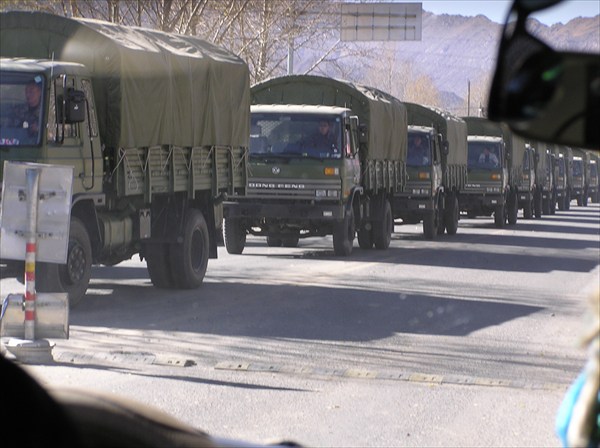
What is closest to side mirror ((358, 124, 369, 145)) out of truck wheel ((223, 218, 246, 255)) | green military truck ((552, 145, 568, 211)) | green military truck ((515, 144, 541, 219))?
truck wheel ((223, 218, 246, 255))

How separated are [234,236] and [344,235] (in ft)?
6.33

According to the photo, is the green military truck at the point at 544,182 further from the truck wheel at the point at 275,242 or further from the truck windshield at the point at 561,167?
the truck wheel at the point at 275,242

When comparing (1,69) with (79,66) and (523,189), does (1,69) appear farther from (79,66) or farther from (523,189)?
(523,189)

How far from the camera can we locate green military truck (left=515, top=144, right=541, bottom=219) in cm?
4199

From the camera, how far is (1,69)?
42.0 ft

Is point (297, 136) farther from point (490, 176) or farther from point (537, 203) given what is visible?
point (537, 203)

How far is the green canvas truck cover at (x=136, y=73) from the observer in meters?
13.8

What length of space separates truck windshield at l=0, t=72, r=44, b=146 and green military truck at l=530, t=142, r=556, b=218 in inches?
1393

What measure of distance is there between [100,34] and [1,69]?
4.67 ft

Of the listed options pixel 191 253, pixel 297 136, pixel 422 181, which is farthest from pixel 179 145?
pixel 422 181

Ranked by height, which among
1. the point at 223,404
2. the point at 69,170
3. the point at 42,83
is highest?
the point at 42,83

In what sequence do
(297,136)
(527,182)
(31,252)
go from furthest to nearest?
(527,182), (297,136), (31,252)

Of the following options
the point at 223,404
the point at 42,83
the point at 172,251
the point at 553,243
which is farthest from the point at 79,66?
→ the point at 553,243

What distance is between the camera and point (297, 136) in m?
20.5
